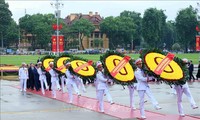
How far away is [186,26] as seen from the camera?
103m

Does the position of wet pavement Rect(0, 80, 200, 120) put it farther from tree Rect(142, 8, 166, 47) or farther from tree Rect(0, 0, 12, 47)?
tree Rect(142, 8, 166, 47)

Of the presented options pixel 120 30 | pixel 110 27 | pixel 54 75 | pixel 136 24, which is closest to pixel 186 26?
pixel 120 30

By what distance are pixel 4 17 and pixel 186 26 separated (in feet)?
151

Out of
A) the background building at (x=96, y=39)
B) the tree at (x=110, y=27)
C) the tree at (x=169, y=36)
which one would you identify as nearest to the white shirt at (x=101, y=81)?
the tree at (x=110, y=27)

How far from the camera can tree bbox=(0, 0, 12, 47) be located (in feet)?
321

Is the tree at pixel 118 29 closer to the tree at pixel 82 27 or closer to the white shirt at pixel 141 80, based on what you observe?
the tree at pixel 82 27

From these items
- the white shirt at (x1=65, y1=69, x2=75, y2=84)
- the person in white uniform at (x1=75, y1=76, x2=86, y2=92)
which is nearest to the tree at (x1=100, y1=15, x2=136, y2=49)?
the person in white uniform at (x1=75, y1=76, x2=86, y2=92)

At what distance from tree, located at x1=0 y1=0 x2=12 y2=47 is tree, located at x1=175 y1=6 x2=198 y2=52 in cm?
4352

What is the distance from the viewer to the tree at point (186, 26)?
339 feet

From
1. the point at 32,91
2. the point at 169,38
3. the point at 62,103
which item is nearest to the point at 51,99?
the point at 62,103

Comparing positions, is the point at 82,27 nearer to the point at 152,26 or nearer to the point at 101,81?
the point at 152,26

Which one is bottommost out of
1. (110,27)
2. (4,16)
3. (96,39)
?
(96,39)

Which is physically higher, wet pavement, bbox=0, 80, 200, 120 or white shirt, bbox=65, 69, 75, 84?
white shirt, bbox=65, 69, 75, 84

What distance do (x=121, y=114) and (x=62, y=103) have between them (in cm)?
455
